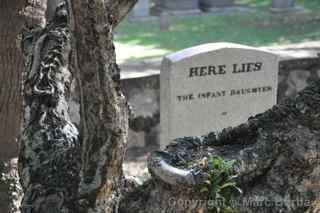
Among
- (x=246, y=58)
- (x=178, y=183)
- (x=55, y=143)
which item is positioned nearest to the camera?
(x=178, y=183)

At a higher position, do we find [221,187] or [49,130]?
[49,130]

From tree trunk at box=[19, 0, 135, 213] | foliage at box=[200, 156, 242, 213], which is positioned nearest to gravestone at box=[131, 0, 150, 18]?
tree trunk at box=[19, 0, 135, 213]

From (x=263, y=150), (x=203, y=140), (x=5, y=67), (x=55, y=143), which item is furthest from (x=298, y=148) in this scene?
(x=5, y=67)

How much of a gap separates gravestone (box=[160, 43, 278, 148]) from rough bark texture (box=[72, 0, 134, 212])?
2846 mm

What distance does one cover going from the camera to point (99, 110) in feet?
6.25

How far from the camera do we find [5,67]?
339cm

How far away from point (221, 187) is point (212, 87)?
3.22m

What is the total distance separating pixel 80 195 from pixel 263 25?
12466mm

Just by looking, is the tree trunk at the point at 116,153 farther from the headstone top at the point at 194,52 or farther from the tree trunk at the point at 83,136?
the headstone top at the point at 194,52

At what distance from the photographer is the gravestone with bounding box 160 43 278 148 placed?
4.86 m

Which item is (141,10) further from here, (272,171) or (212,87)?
(272,171)

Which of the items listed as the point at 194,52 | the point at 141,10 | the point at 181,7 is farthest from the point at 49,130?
the point at 181,7

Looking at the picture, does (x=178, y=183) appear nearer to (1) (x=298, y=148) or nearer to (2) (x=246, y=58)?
(1) (x=298, y=148)

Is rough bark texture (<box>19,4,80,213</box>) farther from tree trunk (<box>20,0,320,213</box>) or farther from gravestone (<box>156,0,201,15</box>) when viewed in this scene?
gravestone (<box>156,0,201,15</box>)
